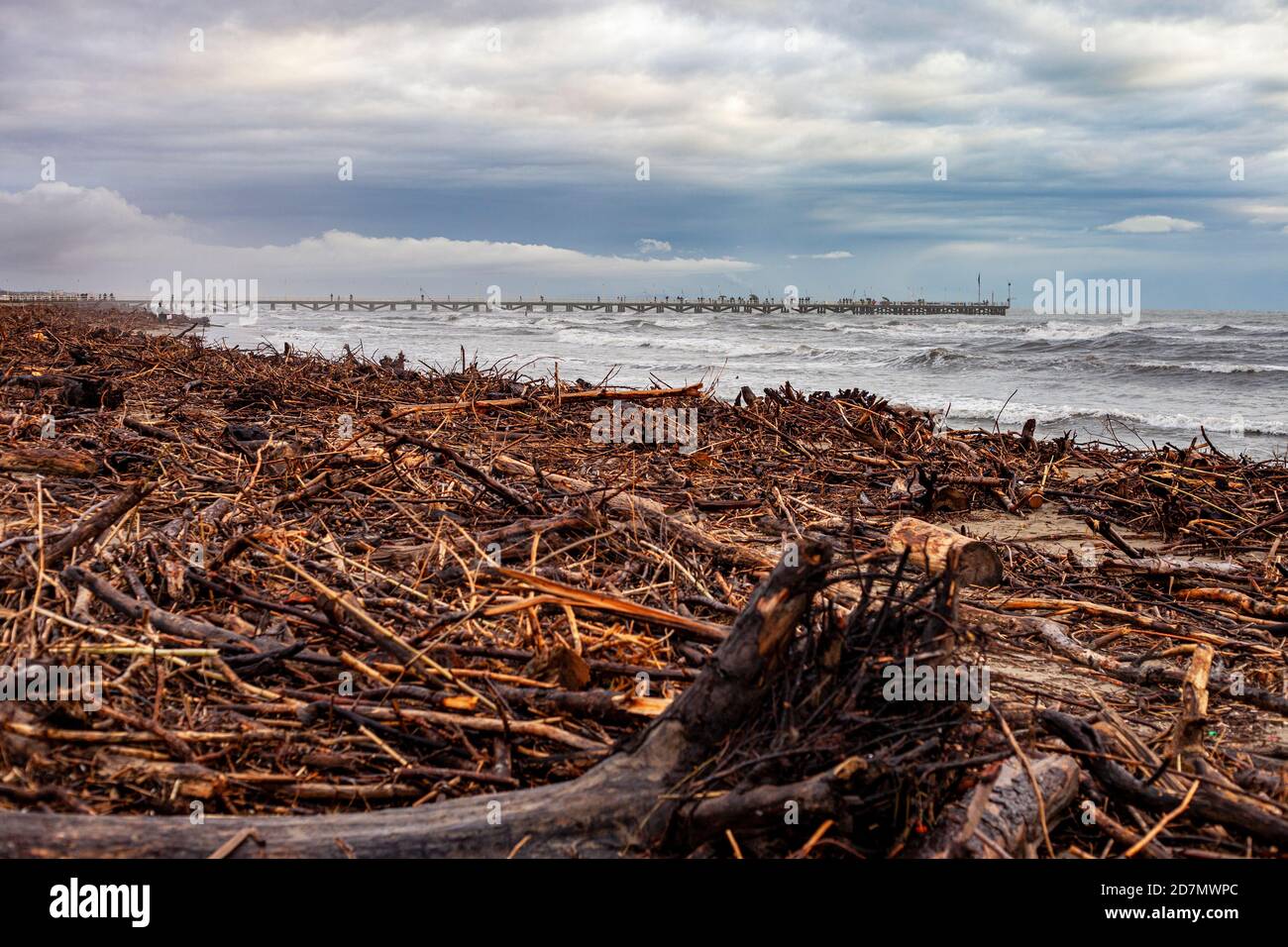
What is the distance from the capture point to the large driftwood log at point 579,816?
6.40ft

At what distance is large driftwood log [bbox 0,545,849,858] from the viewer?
195 centimetres

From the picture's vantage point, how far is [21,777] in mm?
2230

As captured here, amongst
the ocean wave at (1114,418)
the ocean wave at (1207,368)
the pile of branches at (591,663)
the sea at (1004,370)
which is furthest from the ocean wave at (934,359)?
the pile of branches at (591,663)

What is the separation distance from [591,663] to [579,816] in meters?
0.80
